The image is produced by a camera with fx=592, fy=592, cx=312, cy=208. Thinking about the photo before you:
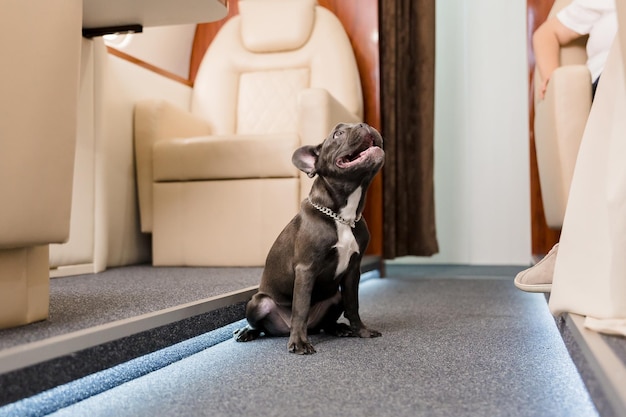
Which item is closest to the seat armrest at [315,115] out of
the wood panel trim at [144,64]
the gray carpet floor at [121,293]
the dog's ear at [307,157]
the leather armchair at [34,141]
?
the gray carpet floor at [121,293]

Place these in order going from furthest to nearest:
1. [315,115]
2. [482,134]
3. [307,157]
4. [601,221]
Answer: [482,134], [315,115], [307,157], [601,221]

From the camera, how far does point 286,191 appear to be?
238 centimetres

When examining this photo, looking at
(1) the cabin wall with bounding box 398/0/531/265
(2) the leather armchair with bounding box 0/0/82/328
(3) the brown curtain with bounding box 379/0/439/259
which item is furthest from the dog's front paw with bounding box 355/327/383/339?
(1) the cabin wall with bounding box 398/0/531/265

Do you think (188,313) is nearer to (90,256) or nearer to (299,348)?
(299,348)

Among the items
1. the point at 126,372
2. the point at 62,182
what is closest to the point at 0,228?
the point at 62,182

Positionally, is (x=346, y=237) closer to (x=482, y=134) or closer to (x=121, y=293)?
(x=121, y=293)

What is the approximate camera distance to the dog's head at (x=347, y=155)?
137cm

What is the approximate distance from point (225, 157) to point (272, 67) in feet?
2.66

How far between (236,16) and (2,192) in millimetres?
2420

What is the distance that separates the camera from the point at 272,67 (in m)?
3.03

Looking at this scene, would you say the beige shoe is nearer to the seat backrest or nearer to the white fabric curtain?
the white fabric curtain

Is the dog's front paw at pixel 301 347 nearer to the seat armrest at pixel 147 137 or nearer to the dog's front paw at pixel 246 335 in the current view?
the dog's front paw at pixel 246 335

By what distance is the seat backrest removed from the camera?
292 centimetres

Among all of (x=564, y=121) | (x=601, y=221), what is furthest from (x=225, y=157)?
(x=601, y=221)
